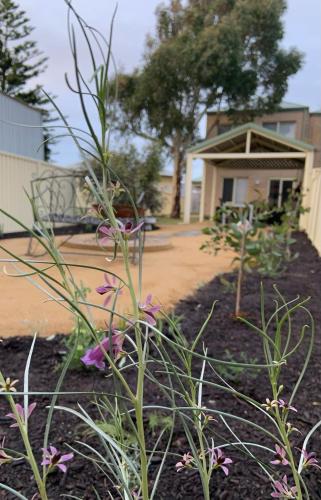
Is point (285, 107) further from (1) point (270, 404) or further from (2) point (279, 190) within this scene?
(1) point (270, 404)

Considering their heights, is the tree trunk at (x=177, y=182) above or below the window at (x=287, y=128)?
below

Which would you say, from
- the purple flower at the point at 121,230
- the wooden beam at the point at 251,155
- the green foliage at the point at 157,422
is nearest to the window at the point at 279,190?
the wooden beam at the point at 251,155

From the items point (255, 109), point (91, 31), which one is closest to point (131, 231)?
point (91, 31)

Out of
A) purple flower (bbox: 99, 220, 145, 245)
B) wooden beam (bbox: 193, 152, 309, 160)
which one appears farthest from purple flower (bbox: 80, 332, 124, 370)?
wooden beam (bbox: 193, 152, 309, 160)

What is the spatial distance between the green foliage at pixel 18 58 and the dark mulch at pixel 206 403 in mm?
17978

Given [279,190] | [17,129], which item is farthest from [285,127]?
[17,129]

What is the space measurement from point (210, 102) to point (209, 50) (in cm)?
230

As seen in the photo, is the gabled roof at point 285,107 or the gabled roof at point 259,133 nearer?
the gabled roof at point 259,133

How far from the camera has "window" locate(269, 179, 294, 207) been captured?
14.3m

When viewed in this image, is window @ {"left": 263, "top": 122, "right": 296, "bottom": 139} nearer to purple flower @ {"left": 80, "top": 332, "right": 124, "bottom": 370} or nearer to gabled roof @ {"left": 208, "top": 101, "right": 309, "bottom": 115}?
gabled roof @ {"left": 208, "top": 101, "right": 309, "bottom": 115}

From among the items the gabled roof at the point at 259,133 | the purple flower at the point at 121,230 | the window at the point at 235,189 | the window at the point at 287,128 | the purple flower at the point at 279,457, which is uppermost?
the window at the point at 287,128

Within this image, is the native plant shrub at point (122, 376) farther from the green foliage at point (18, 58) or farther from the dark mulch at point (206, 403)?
the green foliage at point (18, 58)

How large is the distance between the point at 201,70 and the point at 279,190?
627cm

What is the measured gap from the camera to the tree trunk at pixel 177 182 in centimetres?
1734
